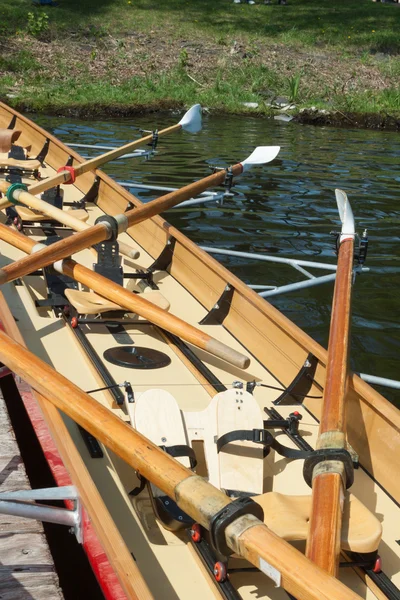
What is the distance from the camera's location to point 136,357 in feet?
15.2

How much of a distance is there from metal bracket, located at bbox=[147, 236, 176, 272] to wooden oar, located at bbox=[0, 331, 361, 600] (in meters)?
2.76

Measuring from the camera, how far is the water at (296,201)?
7.26m

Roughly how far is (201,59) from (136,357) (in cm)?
1917

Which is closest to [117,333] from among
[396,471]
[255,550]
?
[396,471]

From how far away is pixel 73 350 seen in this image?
188 inches

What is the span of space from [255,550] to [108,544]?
77cm

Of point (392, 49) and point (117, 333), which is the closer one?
point (117, 333)

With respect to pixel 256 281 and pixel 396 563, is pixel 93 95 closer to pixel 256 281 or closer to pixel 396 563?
pixel 256 281

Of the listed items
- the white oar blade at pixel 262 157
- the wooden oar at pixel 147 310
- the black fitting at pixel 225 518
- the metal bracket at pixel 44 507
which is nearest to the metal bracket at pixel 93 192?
the white oar blade at pixel 262 157

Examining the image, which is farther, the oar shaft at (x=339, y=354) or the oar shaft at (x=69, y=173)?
the oar shaft at (x=69, y=173)

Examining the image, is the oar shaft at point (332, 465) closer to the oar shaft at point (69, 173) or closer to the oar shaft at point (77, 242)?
the oar shaft at point (77, 242)

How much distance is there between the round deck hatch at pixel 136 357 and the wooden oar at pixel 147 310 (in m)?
0.26

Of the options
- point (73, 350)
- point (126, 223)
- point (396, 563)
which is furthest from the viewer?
point (126, 223)

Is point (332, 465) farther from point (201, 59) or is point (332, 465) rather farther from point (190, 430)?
point (201, 59)
